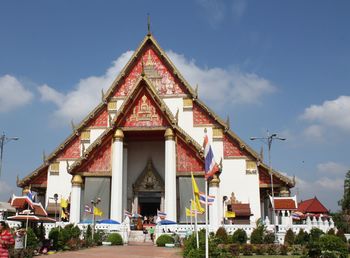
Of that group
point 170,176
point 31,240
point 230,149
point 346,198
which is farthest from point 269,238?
point 346,198

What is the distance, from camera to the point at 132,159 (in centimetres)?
3067

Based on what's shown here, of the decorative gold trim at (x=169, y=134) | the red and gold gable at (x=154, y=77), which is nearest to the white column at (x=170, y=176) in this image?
the decorative gold trim at (x=169, y=134)

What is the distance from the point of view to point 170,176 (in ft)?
89.4

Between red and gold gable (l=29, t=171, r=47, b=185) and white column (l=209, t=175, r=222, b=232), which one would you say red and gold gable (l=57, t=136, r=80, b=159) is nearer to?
red and gold gable (l=29, t=171, r=47, b=185)

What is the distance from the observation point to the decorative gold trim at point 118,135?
2809 centimetres

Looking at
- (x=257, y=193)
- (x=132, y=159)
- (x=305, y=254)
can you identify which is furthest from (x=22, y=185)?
(x=305, y=254)

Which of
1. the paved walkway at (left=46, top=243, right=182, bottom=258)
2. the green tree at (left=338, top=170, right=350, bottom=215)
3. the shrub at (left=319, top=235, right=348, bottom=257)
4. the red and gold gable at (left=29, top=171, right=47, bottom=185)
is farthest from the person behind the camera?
the green tree at (left=338, top=170, right=350, bottom=215)

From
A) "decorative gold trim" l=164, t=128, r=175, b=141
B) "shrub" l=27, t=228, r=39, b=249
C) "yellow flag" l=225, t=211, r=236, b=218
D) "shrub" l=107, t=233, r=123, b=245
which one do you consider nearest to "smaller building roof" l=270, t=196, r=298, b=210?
"yellow flag" l=225, t=211, r=236, b=218

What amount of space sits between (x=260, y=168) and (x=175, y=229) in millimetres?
7981

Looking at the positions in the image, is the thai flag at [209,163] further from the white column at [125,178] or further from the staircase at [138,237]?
the white column at [125,178]

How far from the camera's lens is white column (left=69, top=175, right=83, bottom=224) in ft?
89.1

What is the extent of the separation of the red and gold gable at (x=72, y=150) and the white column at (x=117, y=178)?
13.5 ft

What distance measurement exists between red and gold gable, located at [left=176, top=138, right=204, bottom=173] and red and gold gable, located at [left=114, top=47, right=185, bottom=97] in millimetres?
4959

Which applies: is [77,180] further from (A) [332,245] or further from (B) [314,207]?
(B) [314,207]
